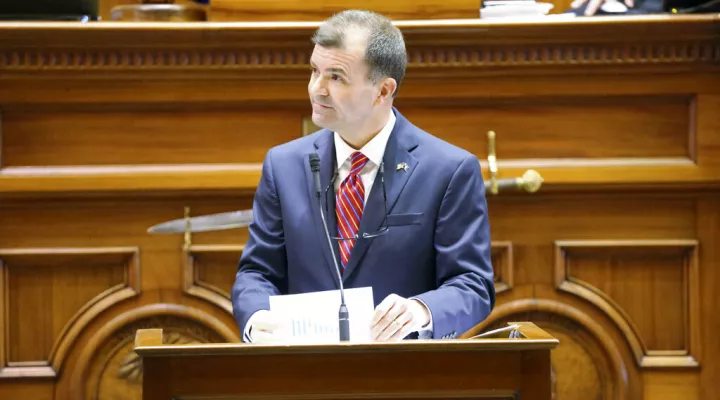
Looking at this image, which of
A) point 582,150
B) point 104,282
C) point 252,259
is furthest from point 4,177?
point 582,150

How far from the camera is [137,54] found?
373cm

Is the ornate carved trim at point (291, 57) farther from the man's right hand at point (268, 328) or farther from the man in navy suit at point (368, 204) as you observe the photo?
the man's right hand at point (268, 328)

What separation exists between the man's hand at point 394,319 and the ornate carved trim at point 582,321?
1.33m

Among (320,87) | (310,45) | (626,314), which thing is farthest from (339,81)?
(626,314)

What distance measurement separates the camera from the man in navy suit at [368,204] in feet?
8.95

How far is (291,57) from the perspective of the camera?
12.3 ft

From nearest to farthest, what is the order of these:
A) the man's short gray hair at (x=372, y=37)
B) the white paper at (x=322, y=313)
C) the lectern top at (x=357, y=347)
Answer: the lectern top at (x=357, y=347) → the white paper at (x=322, y=313) → the man's short gray hair at (x=372, y=37)

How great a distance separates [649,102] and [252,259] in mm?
1663

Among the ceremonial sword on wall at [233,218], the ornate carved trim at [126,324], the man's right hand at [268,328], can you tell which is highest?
the ceremonial sword on wall at [233,218]

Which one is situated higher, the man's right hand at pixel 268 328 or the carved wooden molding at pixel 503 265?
the man's right hand at pixel 268 328

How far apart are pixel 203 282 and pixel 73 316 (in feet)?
1.48

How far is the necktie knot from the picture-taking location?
2.83 m

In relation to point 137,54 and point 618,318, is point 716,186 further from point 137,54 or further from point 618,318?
point 137,54

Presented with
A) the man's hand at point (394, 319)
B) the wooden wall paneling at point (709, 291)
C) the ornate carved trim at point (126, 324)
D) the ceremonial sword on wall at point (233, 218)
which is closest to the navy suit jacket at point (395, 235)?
the man's hand at point (394, 319)
